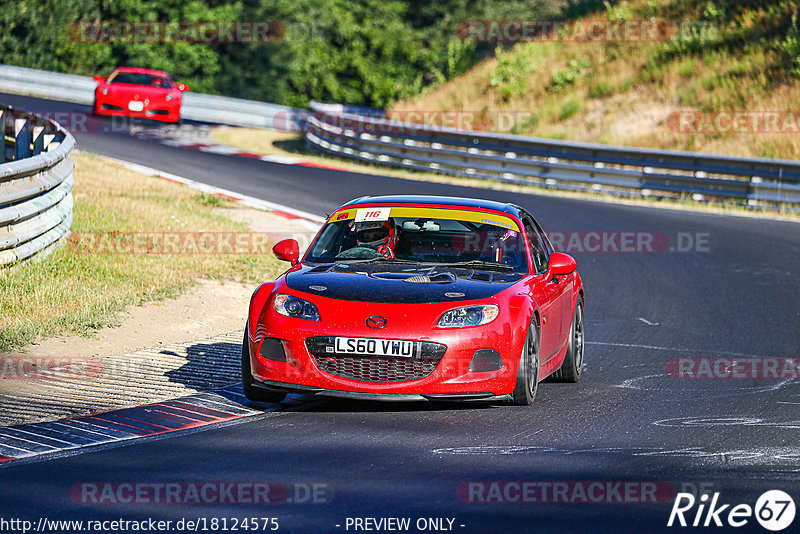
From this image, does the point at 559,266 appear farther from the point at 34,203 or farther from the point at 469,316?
the point at 34,203

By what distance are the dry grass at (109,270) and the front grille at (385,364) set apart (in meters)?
3.16

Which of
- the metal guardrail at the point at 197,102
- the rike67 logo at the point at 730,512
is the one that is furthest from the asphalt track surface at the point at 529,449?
the metal guardrail at the point at 197,102

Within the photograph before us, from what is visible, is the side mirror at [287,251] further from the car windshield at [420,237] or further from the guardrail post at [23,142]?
the guardrail post at [23,142]

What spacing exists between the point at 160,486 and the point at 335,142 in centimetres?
2449

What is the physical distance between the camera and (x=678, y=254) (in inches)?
682

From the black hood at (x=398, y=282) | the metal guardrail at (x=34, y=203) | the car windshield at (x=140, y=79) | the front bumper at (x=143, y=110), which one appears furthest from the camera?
the car windshield at (x=140, y=79)

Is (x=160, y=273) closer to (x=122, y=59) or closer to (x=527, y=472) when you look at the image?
(x=527, y=472)

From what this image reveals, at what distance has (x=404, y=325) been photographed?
7.49 m

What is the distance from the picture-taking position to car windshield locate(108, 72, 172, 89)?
110ft

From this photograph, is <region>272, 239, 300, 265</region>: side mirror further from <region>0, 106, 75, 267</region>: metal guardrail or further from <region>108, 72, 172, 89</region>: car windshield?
<region>108, 72, 172, 89</region>: car windshield

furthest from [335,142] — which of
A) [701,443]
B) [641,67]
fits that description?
[701,443]

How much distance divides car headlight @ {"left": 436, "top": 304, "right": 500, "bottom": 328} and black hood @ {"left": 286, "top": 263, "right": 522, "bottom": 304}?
83mm

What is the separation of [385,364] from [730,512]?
2.55 metres

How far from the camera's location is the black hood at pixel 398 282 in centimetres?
771
